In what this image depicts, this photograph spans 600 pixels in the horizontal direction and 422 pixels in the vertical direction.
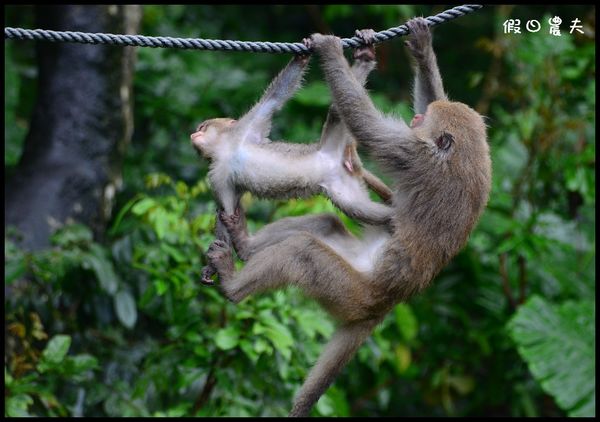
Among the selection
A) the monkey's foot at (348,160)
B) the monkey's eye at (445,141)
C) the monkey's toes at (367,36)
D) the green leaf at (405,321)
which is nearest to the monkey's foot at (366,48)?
the monkey's toes at (367,36)

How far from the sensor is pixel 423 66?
4902mm

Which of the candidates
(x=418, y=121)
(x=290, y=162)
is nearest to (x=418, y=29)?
(x=418, y=121)

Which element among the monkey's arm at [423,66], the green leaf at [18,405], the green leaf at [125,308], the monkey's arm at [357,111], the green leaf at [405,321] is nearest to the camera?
the monkey's arm at [357,111]

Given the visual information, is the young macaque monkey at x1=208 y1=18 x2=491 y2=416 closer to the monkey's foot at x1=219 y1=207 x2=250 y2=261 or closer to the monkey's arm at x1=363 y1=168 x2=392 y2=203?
the monkey's foot at x1=219 y1=207 x2=250 y2=261

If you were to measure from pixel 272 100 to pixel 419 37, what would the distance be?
2.82 ft

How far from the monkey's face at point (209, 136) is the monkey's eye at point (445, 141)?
128cm

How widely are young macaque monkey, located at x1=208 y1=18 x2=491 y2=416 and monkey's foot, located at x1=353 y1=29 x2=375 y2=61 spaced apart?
0.19 meters

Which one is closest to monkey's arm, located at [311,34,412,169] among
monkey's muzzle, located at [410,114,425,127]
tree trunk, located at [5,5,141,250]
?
monkey's muzzle, located at [410,114,425,127]

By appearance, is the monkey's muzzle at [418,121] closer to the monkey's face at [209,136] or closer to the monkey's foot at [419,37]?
the monkey's foot at [419,37]

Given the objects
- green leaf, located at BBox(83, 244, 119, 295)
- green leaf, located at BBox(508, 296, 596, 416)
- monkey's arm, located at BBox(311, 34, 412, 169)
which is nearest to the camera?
monkey's arm, located at BBox(311, 34, 412, 169)

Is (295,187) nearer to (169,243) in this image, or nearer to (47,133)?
(169,243)

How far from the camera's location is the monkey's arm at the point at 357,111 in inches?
175

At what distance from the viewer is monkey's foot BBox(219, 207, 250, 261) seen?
4773mm

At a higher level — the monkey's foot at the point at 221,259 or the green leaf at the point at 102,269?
the monkey's foot at the point at 221,259
